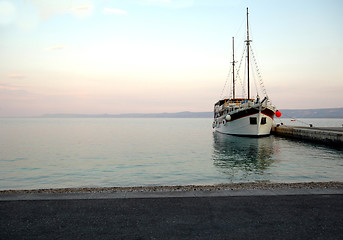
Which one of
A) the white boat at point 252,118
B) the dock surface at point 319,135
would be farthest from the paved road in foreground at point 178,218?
the white boat at point 252,118

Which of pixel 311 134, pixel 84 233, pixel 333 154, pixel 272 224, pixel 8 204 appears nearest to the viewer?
pixel 84 233

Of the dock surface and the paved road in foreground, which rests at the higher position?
the paved road in foreground

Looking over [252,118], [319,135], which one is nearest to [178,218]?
[319,135]

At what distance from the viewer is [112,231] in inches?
177

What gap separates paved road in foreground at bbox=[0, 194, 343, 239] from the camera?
14.4ft

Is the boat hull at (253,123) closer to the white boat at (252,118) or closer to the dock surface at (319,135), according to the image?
the white boat at (252,118)

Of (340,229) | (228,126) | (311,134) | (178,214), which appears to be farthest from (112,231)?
(228,126)

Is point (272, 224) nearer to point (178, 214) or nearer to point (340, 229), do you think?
point (340, 229)

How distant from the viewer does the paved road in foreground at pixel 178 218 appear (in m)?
4.39

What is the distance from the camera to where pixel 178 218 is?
198 inches

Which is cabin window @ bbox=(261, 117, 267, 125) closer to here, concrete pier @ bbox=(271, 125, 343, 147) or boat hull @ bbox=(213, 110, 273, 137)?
boat hull @ bbox=(213, 110, 273, 137)

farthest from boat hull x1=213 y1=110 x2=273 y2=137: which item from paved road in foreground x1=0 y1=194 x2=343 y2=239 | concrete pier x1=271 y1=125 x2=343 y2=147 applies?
paved road in foreground x1=0 y1=194 x2=343 y2=239

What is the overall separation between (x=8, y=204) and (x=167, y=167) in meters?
16.0

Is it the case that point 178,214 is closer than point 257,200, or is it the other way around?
point 178,214
